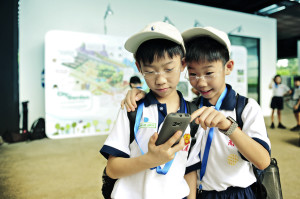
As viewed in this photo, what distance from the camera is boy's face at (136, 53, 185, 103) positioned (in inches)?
30.0

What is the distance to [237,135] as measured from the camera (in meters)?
0.70

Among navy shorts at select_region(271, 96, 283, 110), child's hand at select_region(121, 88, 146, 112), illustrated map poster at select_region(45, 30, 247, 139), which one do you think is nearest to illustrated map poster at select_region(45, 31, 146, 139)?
illustrated map poster at select_region(45, 30, 247, 139)

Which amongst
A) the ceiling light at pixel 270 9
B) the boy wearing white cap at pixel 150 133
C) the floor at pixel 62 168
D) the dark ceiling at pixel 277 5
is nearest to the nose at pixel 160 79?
the boy wearing white cap at pixel 150 133

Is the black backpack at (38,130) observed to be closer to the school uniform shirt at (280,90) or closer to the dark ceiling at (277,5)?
the dark ceiling at (277,5)

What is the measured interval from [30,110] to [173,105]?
4628 millimetres

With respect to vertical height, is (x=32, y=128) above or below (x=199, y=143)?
A: below

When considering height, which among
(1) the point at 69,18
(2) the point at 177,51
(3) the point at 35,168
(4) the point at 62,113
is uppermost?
(1) the point at 69,18

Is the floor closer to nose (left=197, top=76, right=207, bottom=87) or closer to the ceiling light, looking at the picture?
nose (left=197, top=76, right=207, bottom=87)

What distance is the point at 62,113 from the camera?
177 inches

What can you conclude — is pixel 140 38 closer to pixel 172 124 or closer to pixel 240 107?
pixel 172 124

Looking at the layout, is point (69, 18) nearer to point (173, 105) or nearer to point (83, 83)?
point (83, 83)

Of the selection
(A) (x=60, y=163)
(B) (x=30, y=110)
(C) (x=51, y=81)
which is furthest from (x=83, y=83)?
(A) (x=60, y=163)

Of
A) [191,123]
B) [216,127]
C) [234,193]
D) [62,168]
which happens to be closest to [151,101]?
[191,123]

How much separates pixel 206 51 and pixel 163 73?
0.21m
